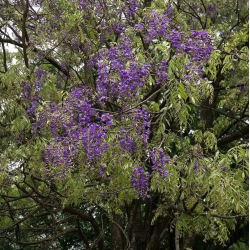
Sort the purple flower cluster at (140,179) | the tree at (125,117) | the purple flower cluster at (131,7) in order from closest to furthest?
the tree at (125,117), the purple flower cluster at (140,179), the purple flower cluster at (131,7)

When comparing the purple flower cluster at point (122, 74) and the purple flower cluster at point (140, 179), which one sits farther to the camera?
the purple flower cluster at point (140, 179)

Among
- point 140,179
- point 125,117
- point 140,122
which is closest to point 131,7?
point 125,117

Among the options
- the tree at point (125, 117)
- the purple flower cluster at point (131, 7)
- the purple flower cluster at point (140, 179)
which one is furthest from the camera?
the purple flower cluster at point (131, 7)

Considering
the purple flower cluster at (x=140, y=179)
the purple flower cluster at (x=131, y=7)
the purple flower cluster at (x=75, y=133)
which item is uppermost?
the purple flower cluster at (x=131, y=7)

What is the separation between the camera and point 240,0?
7543 mm

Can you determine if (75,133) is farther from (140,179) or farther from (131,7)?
(131,7)

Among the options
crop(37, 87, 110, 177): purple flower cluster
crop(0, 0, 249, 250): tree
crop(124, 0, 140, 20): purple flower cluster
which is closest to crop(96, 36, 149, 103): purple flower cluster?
crop(0, 0, 249, 250): tree

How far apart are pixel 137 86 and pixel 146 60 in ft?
1.73

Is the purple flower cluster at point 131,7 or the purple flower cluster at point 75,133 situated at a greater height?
the purple flower cluster at point 131,7

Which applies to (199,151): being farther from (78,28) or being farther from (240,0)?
(240,0)

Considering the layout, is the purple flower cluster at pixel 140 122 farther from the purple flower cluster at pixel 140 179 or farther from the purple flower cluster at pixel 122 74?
the purple flower cluster at pixel 140 179

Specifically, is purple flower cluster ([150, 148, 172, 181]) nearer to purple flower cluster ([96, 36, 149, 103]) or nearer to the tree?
the tree

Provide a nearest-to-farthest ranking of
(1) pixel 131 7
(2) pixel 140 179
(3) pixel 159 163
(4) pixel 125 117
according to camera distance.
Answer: (3) pixel 159 163 < (2) pixel 140 179 < (4) pixel 125 117 < (1) pixel 131 7

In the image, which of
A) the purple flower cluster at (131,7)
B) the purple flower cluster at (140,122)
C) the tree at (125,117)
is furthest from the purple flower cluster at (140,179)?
the purple flower cluster at (131,7)
